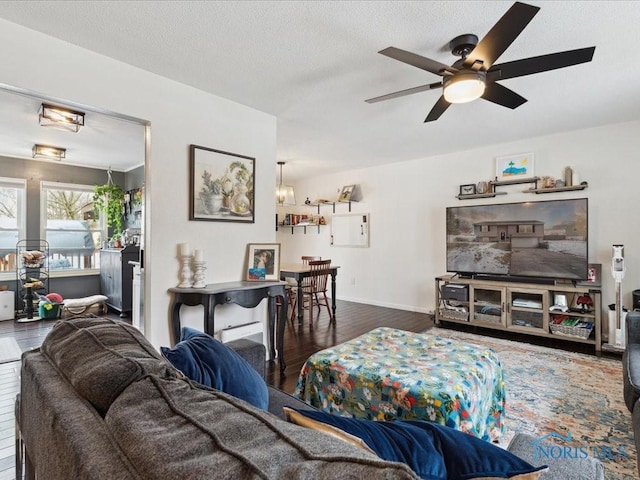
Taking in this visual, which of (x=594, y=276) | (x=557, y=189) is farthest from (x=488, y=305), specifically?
(x=557, y=189)

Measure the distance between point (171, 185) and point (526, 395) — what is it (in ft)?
10.6

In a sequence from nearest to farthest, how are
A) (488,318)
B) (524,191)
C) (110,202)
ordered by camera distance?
(488,318), (524,191), (110,202)

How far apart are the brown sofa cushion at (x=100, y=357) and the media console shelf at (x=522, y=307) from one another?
4164 mm

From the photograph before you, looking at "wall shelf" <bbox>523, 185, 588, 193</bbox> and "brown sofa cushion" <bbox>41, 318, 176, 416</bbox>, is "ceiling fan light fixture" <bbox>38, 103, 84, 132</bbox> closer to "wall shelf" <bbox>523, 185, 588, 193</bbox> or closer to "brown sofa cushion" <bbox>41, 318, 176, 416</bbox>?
"brown sofa cushion" <bbox>41, 318, 176, 416</bbox>

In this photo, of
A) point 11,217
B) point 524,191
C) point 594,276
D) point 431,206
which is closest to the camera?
point 594,276

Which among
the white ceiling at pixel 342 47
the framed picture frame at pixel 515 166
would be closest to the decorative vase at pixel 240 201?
the white ceiling at pixel 342 47

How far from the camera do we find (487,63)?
204 centimetres

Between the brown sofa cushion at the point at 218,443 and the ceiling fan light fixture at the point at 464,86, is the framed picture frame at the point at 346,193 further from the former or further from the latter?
the brown sofa cushion at the point at 218,443

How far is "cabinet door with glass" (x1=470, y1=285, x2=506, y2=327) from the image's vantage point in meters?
4.18

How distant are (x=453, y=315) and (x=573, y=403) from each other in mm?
2062

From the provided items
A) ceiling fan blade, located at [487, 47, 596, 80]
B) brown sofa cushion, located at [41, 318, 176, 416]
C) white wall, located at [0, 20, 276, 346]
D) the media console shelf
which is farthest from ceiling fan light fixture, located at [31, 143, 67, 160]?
the media console shelf

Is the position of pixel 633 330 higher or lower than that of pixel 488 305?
higher

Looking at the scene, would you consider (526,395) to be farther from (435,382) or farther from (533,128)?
(533,128)

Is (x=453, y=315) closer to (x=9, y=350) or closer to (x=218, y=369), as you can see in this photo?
(x=218, y=369)
